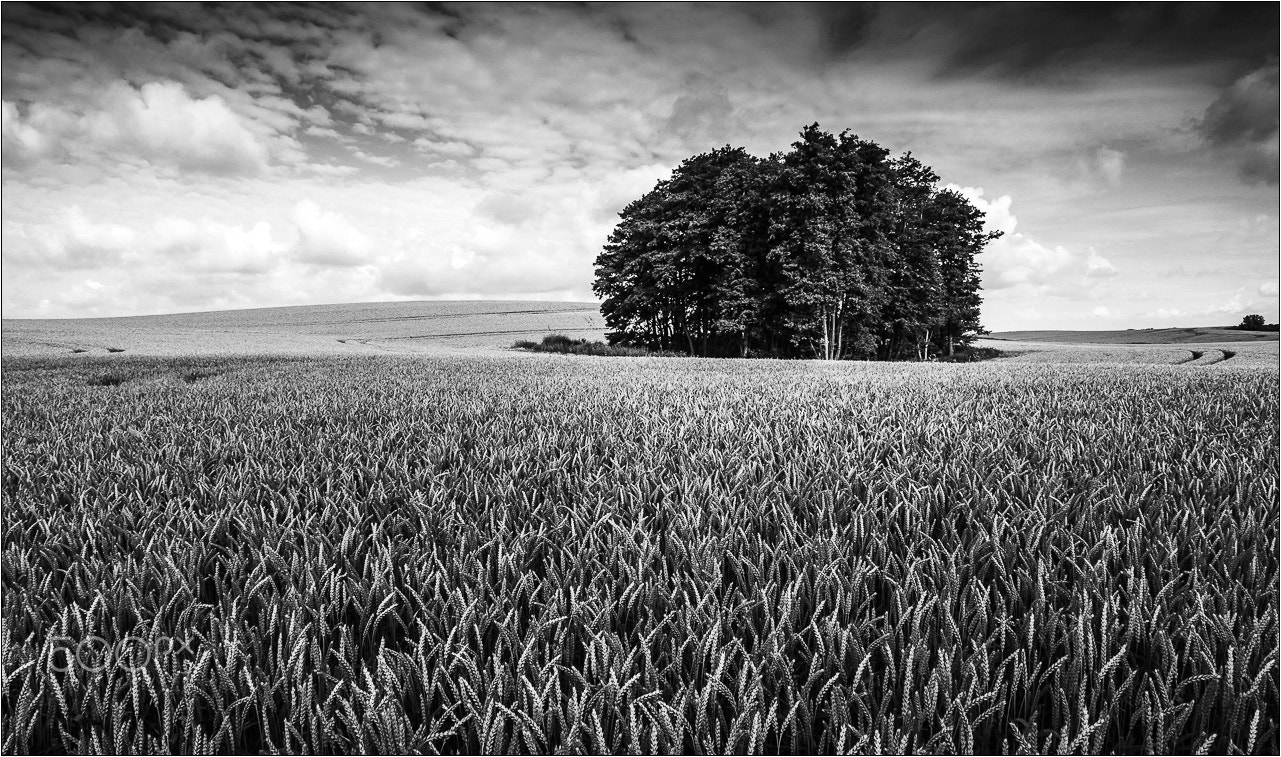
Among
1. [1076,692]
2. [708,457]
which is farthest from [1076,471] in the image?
[1076,692]

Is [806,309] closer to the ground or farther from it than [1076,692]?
farther from it

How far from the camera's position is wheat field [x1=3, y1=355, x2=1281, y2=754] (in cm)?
96

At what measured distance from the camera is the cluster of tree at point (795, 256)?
25.5 metres

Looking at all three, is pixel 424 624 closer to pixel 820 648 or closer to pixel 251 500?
pixel 820 648

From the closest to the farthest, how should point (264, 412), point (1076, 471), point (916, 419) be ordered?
point (1076, 471)
point (916, 419)
point (264, 412)

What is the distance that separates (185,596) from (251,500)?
0.87m

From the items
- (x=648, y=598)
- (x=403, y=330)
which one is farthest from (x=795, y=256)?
(x=403, y=330)

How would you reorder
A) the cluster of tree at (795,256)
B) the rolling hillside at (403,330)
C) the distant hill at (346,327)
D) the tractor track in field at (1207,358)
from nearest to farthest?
the tractor track in field at (1207,358) → the cluster of tree at (795,256) → the distant hill at (346,327) → the rolling hillside at (403,330)

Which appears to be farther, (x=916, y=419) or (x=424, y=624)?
(x=916, y=419)

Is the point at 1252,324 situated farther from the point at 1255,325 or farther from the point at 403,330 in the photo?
the point at 403,330

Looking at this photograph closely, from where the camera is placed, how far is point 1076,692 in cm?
101
